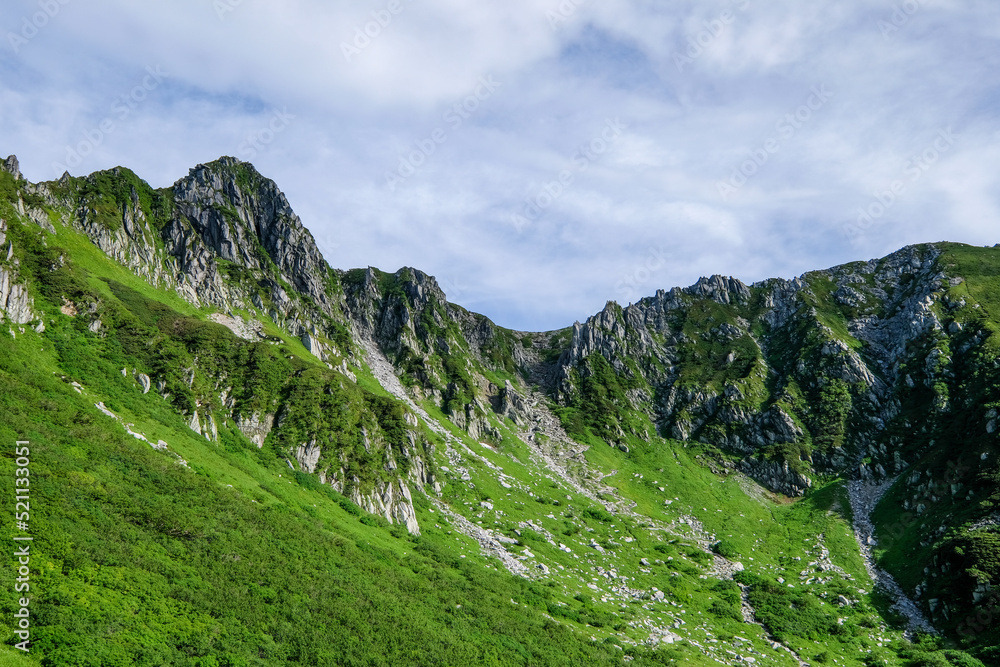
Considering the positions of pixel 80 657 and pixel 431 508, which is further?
pixel 431 508

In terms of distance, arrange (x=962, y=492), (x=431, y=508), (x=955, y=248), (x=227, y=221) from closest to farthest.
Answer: (x=431, y=508) → (x=962, y=492) → (x=227, y=221) → (x=955, y=248)

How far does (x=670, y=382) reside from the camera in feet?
536

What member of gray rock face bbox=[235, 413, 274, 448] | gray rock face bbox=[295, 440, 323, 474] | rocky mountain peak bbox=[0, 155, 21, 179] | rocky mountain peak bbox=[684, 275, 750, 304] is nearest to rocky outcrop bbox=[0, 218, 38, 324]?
gray rock face bbox=[235, 413, 274, 448]

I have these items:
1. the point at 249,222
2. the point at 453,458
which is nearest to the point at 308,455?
the point at 453,458

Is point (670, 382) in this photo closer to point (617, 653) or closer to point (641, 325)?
point (641, 325)

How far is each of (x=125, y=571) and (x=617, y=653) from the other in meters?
35.2

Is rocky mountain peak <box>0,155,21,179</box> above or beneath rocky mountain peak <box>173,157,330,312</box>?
beneath

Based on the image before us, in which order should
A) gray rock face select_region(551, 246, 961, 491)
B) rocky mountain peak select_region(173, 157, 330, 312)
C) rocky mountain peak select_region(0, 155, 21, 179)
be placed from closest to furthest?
rocky mountain peak select_region(0, 155, 21, 179) < gray rock face select_region(551, 246, 961, 491) < rocky mountain peak select_region(173, 157, 330, 312)

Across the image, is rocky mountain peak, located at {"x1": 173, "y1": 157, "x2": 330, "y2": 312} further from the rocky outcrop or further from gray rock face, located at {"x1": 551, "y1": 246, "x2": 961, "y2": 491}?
gray rock face, located at {"x1": 551, "y1": 246, "x2": 961, "y2": 491}

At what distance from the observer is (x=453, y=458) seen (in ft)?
327

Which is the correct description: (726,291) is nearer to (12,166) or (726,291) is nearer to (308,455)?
(308,455)

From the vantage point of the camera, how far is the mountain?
107ft

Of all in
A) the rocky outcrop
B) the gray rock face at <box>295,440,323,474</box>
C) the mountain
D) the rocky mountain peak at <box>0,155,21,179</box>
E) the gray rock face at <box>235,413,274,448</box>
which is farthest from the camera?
the rocky mountain peak at <box>0,155,21,179</box>

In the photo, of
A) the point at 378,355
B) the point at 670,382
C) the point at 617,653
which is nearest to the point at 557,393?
the point at 670,382
